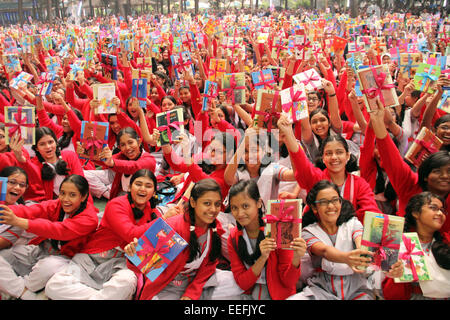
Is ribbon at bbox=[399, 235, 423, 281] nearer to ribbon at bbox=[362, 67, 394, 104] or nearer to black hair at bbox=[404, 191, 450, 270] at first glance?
black hair at bbox=[404, 191, 450, 270]

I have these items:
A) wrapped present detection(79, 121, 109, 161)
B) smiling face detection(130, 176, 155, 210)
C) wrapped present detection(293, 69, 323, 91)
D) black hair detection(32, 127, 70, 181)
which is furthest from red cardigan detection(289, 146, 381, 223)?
black hair detection(32, 127, 70, 181)

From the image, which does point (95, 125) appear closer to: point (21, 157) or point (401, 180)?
point (21, 157)

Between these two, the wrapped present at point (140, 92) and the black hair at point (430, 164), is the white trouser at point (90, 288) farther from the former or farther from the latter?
the wrapped present at point (140, 92)

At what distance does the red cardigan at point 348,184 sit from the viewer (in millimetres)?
2590

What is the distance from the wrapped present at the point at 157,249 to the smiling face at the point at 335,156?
125 centimetres

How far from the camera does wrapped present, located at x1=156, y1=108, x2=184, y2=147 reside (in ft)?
10.1

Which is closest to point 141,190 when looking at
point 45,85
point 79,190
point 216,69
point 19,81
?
point 79,190

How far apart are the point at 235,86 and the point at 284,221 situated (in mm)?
2604

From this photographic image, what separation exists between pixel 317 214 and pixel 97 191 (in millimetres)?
2670

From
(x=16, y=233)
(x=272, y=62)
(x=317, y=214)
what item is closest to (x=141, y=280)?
(x=16, y=233)

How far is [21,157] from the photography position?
3.23 metres

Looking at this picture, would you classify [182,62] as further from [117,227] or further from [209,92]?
[117,227]

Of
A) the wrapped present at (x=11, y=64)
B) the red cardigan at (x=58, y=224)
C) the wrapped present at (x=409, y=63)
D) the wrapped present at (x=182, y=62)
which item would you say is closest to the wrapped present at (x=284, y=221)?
the red cardigan at (x=58, y=224)

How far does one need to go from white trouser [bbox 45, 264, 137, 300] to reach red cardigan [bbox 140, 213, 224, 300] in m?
0.14
